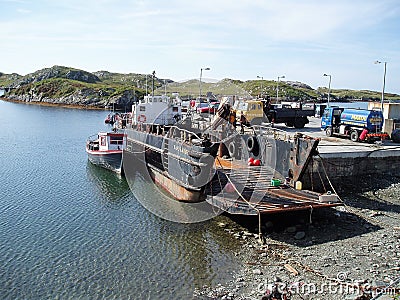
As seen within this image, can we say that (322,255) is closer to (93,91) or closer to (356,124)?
(356,124)

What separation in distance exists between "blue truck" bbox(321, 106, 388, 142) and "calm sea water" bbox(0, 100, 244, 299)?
1294 cm

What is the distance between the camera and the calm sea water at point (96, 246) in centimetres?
1169

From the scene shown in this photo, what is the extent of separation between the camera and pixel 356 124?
82.6ft

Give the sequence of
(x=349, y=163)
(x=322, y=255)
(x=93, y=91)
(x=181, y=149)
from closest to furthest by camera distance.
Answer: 1. (x=322, y=255)
2. (x=181, y=149)
3. (x=349, y=163)
4. (x=93, y=91)

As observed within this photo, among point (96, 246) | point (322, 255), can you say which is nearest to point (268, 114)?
point (322, 255)

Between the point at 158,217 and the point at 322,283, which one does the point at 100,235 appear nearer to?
the point at 158,217

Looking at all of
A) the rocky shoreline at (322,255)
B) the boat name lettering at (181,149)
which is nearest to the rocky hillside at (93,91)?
the boat name lettering at (181,149)

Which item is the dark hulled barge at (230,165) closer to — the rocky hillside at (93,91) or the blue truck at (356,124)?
the blue truck at (356,124)

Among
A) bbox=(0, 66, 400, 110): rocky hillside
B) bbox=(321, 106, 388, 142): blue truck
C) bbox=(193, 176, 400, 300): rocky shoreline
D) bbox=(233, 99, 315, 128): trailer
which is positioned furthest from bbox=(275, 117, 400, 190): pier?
bbox=(0, 66, 400, 110): rocky hillside

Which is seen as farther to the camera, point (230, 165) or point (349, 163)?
point (349, 163)

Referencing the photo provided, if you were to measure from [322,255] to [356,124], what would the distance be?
1501 cm

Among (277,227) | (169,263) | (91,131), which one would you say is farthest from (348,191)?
(91,131)

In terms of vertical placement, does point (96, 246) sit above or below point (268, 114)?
below

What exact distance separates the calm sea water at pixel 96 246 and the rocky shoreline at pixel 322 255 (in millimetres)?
833
